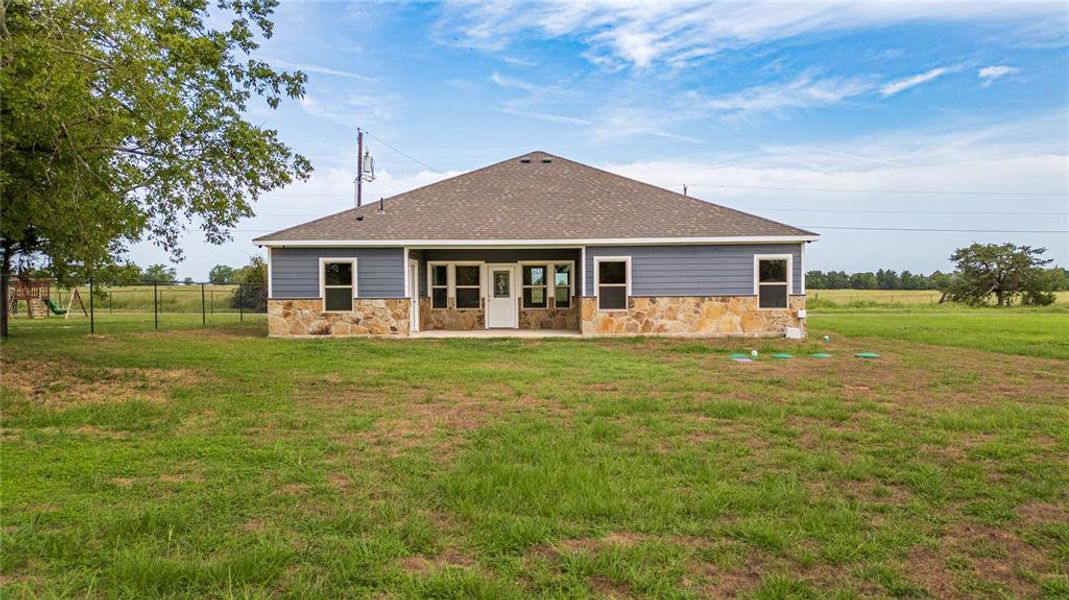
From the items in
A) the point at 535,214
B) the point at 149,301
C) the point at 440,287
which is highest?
the point at 535,214

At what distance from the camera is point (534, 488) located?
3.90m

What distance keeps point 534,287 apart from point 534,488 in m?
13.8

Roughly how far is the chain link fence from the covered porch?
25.5 feet

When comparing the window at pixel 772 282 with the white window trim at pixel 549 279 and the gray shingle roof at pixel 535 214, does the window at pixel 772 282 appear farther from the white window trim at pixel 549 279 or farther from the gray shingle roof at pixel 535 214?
the white window trim at pixel 549 279

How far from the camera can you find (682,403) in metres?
6.78

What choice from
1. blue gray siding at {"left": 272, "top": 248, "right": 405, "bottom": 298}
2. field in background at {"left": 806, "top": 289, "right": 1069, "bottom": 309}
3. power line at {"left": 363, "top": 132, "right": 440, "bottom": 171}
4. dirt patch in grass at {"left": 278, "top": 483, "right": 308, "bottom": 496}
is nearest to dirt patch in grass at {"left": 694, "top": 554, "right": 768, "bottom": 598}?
dirt patch in grass at {"left": 278, "top": 483, "right": 308, "bottom": 496}

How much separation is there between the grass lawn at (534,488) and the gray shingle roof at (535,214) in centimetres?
746

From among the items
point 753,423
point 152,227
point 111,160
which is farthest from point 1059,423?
point 152,227

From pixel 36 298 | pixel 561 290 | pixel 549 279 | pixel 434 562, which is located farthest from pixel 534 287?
pixel 36 298

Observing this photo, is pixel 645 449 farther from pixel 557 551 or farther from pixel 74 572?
pixel 74 572

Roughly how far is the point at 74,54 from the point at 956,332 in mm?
19391

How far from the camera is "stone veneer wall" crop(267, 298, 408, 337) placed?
15.4 m

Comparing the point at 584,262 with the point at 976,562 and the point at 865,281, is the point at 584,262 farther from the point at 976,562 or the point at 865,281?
the point at 865,281

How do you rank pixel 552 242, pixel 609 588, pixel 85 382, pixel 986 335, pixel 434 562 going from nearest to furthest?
pixel 609 588 < pixel 434 562 < pixel 85 382 < pixel 552 242 < pixel 986 335
